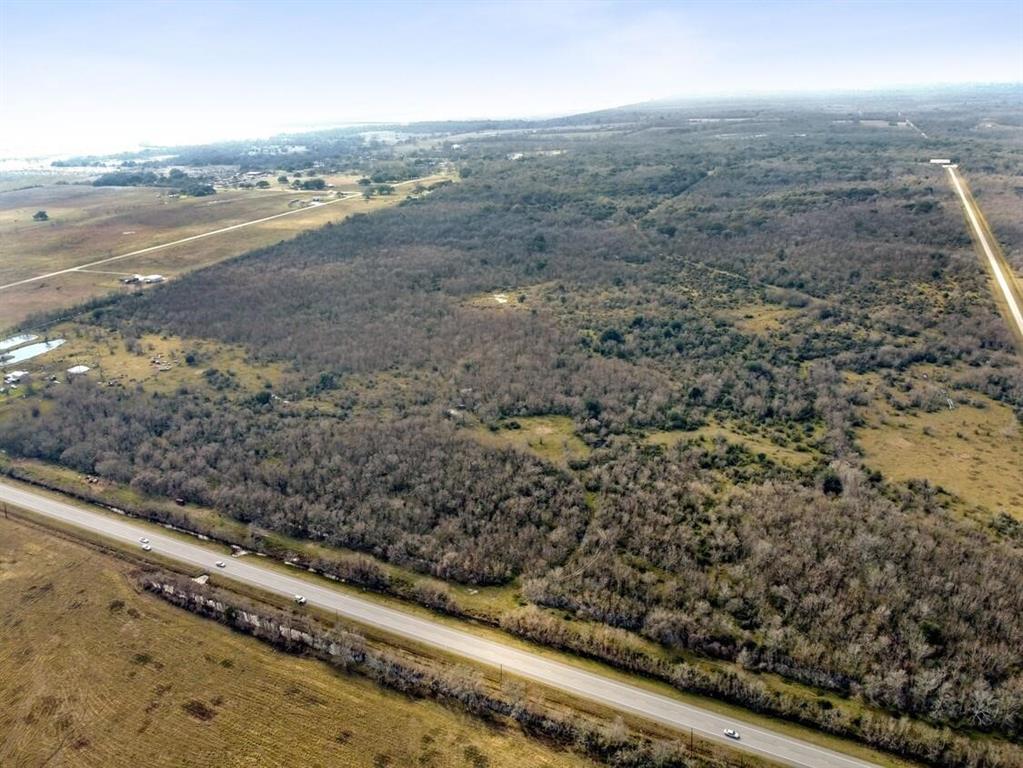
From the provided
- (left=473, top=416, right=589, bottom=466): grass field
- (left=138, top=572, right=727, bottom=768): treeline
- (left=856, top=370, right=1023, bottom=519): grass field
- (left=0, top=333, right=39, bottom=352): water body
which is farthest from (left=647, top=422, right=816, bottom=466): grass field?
(left=0, top=333, right=39, bottom=352): water body

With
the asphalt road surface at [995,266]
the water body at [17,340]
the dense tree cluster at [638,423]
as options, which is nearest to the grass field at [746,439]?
the dense tree cluster at [638,423]

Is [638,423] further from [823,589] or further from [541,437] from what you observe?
[823,589]

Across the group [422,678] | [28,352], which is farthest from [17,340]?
[422,678]

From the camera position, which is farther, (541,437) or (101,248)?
(101,248)

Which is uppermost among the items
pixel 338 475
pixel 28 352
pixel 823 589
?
pixel 28 352

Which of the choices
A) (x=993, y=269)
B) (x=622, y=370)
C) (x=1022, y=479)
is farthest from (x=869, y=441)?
(x=993, y=269)

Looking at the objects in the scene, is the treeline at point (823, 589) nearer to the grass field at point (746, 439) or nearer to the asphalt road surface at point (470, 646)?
the asphalt road surface at point (470, 646)
